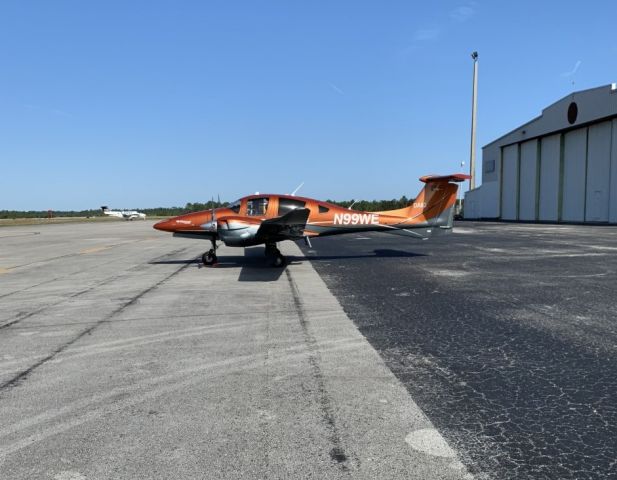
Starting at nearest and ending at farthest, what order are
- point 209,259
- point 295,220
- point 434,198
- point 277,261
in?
point 295,220
point 277,261
point 209,259
point 434,198

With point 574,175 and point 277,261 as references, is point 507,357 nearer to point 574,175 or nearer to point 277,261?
point 277,261

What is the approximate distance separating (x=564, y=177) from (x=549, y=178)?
2567 mm

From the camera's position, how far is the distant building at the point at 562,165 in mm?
44875

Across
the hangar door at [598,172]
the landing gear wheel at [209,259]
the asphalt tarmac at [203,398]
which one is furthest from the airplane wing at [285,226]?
the hangar door at [598,172]

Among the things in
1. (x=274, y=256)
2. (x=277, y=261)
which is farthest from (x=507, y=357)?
(x=274, y=256)

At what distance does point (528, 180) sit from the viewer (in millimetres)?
58250

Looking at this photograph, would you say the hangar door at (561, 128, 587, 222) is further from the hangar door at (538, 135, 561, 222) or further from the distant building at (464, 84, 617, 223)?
the hangar door at (538, 135, 561, 222)

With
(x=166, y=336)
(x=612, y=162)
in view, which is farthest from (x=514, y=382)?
(x=612, y=162)

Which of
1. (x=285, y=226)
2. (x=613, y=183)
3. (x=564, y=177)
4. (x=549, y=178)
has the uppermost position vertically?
(x=549, y=178)

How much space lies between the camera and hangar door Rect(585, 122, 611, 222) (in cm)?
4488

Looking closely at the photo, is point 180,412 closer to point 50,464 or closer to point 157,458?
point 157,458

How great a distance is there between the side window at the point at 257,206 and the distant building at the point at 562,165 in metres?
42.2

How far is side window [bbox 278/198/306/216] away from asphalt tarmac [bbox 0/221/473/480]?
619 cm

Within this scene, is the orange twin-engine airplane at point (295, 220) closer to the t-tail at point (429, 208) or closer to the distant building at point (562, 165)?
the t-tail at point (429, 208)
